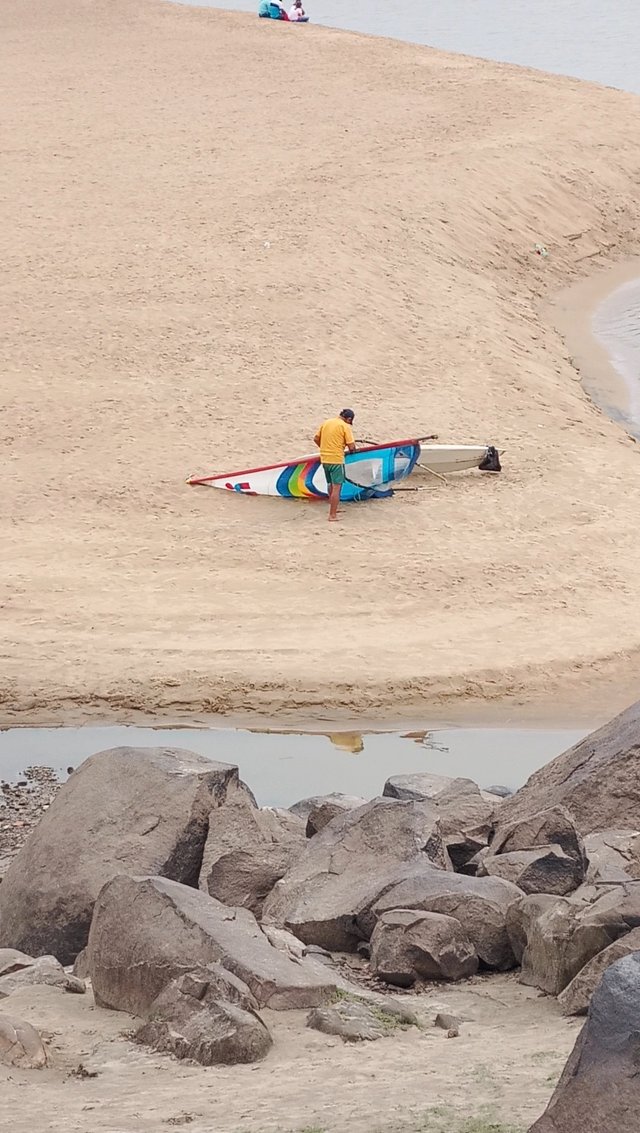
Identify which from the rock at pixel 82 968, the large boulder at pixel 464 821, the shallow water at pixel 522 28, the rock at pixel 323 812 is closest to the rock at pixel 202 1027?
the rock at pixel 82 968

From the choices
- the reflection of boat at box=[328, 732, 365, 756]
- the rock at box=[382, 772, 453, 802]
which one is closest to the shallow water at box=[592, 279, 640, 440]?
the reflection of boat at box=[328, 732, 365, 756]

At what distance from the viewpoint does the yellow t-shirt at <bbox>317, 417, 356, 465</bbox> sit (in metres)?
19.4

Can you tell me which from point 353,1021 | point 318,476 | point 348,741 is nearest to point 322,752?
point 348,741

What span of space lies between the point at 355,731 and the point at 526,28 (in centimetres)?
5693

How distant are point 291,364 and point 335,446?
5539 mm

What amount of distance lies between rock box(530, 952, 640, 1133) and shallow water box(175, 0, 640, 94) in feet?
167

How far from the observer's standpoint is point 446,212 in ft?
109

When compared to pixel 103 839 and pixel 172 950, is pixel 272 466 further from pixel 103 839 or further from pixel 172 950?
pixel 172 950

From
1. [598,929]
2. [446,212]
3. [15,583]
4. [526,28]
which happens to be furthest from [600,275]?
[526,28]

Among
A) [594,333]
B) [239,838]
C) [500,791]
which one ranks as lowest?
[500,791]

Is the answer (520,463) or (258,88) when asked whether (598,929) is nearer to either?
(520,463)

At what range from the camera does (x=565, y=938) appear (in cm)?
769

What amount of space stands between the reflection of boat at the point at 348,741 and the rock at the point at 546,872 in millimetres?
5256

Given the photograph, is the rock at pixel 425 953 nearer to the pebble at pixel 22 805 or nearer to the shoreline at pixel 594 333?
the pebble at pixel 22 805
